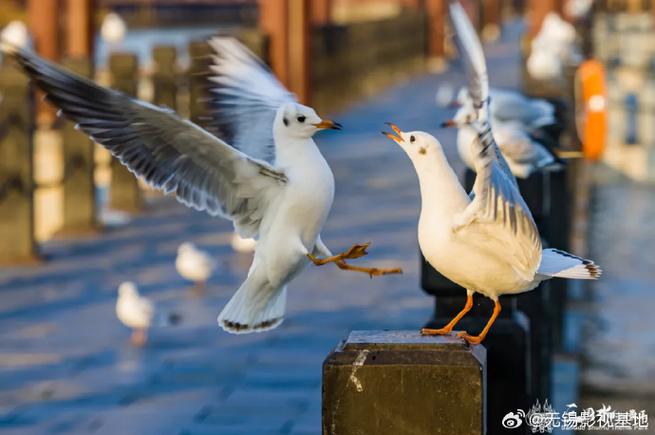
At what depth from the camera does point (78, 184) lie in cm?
1235

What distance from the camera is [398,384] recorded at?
3617 millimetres

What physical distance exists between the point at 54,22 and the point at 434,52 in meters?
18.1

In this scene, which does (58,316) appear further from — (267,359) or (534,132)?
(534,132)

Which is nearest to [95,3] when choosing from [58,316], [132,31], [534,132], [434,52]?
[58,316]

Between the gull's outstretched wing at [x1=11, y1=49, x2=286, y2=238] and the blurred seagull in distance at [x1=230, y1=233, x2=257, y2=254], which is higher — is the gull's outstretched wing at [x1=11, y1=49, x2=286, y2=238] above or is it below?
above

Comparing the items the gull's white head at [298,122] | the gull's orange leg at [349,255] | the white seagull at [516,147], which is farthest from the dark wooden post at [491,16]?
the gull's orange leg at [349,255]

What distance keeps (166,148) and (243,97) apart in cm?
60

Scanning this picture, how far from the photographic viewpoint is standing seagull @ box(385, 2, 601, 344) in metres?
4.29

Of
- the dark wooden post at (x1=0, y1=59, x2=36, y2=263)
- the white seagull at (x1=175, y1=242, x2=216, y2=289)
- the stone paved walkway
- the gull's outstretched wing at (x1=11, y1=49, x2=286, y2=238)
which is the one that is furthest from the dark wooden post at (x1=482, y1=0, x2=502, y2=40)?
the gull's outstretched wing at (x1=11, y1=49, x2=286, y2=238)

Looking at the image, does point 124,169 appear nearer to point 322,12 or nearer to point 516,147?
point 516,147

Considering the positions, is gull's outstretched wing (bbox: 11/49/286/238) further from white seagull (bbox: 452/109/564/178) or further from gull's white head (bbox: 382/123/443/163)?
white seagull (bbox: 452/109/564/178)

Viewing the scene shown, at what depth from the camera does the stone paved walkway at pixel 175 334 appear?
7.05m

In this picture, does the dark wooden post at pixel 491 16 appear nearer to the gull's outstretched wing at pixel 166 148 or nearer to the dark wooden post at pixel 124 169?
the dark wooden post at pixel 124 169

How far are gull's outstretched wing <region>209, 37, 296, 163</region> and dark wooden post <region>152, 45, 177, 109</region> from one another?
331 inches
